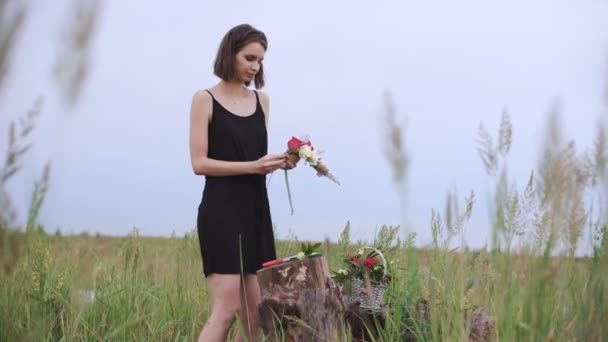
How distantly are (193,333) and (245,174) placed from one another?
3.94ft

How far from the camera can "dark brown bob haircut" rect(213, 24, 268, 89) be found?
3715 millimetres

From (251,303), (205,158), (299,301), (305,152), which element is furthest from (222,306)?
(305,152)

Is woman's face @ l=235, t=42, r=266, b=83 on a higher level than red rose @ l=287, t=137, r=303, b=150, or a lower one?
higher

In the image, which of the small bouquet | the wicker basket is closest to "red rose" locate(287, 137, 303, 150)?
the small bouquet

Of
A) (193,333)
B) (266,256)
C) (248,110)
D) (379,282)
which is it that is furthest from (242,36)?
(193,333)

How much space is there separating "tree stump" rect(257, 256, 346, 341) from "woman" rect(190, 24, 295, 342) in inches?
5.6

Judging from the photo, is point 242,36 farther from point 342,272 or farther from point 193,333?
point 193,333

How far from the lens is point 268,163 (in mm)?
3344

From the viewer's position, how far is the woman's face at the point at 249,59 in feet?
12.1

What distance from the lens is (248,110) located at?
151 inches

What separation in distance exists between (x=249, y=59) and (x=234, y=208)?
32.1 inches

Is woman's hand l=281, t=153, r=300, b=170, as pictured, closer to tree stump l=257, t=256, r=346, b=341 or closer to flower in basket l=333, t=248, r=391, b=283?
tree stump l=257, t=256, r=346, b=341

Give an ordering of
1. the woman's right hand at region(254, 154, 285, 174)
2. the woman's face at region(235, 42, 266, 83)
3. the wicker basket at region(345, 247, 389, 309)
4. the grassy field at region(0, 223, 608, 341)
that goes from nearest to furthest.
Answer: the grassy field at region(0, 223, 608, 341) < the woman's right hand at region(254, 154, 285, 174) < the wicker basket at region(345, 247, 389, 309) < the woman's face at region(235, 42, 266, 83)

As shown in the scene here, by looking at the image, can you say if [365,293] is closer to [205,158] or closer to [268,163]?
[268,163]
